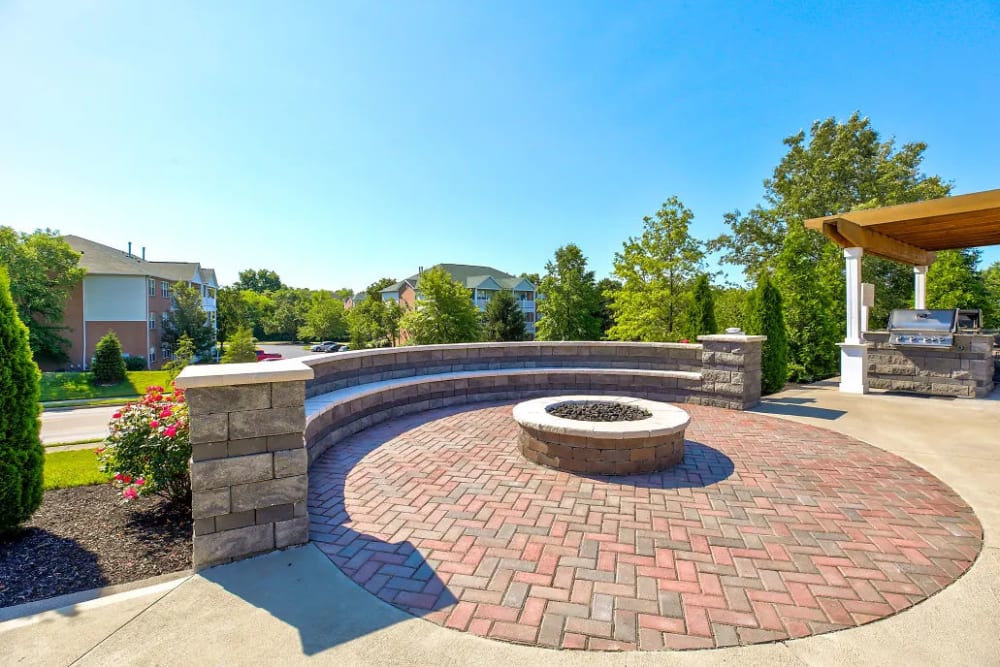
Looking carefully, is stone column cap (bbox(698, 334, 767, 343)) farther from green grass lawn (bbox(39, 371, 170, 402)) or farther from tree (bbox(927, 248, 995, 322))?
green grass lawn (bbox(39, 371, 170, 402))

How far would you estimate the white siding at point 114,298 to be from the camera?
26.7 meters

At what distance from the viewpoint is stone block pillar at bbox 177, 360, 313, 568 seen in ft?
8.64

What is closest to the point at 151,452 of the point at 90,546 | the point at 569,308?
the point at 90,546

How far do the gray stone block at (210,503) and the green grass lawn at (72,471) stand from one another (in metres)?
2.23

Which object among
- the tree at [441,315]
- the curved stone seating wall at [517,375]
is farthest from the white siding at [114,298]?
the curved stone seating wall at [517,375]

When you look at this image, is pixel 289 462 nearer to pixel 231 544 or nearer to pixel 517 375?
pixel 231 544

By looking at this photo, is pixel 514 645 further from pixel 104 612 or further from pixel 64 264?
pixel 64 264

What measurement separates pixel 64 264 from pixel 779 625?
1359 inches

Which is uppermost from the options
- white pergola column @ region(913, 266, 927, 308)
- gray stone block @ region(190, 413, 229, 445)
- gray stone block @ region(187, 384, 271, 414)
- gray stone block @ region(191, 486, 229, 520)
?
white pergola column @ region(913, 266, 927, 308)

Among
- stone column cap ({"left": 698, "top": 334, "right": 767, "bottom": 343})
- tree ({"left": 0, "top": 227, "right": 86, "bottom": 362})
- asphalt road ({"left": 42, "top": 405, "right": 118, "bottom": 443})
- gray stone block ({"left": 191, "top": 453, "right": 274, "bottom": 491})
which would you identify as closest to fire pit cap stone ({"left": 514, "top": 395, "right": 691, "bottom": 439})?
gray stone block ({"left": 191, "top": 453, "right": 274, "bottom": 491})

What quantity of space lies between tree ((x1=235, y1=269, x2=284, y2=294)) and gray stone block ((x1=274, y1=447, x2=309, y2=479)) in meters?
104

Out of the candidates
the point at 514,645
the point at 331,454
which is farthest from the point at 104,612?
the point at 331,454

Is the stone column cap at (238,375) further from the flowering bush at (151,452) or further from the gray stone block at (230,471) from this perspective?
the flowering bush at (151,452)

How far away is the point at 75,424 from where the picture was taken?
12172 mm
